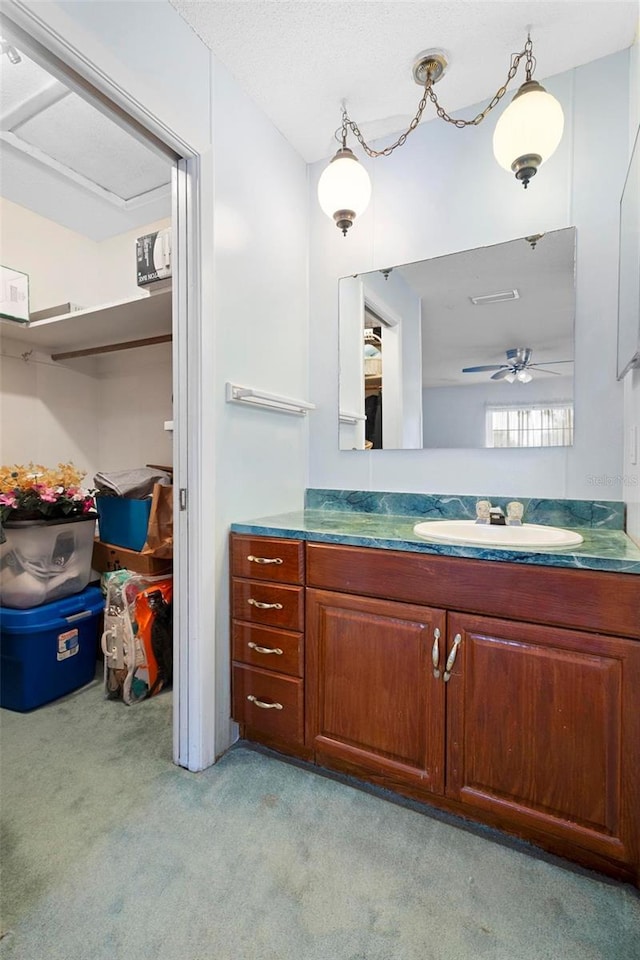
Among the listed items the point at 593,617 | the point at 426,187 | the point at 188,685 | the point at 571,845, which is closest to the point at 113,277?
the point at 426,187

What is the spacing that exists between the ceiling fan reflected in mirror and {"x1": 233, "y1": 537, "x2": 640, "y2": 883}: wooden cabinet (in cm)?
88

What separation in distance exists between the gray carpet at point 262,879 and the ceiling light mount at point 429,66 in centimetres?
253

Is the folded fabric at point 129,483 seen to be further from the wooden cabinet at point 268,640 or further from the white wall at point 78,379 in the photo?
the wooden cabinet at point 268,640

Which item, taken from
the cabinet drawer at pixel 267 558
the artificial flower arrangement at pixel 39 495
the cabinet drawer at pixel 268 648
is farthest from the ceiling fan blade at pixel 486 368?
the artificial flower arrangement at pixel 39 495

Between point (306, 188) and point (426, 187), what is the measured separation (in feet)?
2.01

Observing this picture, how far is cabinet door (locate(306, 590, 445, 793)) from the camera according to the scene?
1300mm

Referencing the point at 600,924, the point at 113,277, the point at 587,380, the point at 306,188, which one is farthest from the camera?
the point at 113,277

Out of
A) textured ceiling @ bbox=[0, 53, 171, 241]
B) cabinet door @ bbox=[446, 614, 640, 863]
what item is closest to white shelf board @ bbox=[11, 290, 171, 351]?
textured ceiling @ bbox=[0, 53, 171, 241]

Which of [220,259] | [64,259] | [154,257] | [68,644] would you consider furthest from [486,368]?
[64,259]

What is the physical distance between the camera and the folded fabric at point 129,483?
219 cm

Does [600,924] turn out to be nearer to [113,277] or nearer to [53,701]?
[53,701]

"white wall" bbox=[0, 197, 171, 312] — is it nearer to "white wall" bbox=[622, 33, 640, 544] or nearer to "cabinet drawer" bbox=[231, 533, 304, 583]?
"cabinet drawer" bbox=[231, 533, 304, 583]

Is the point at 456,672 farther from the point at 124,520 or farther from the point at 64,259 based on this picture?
the point at 64,259

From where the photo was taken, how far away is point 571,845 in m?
1.16
